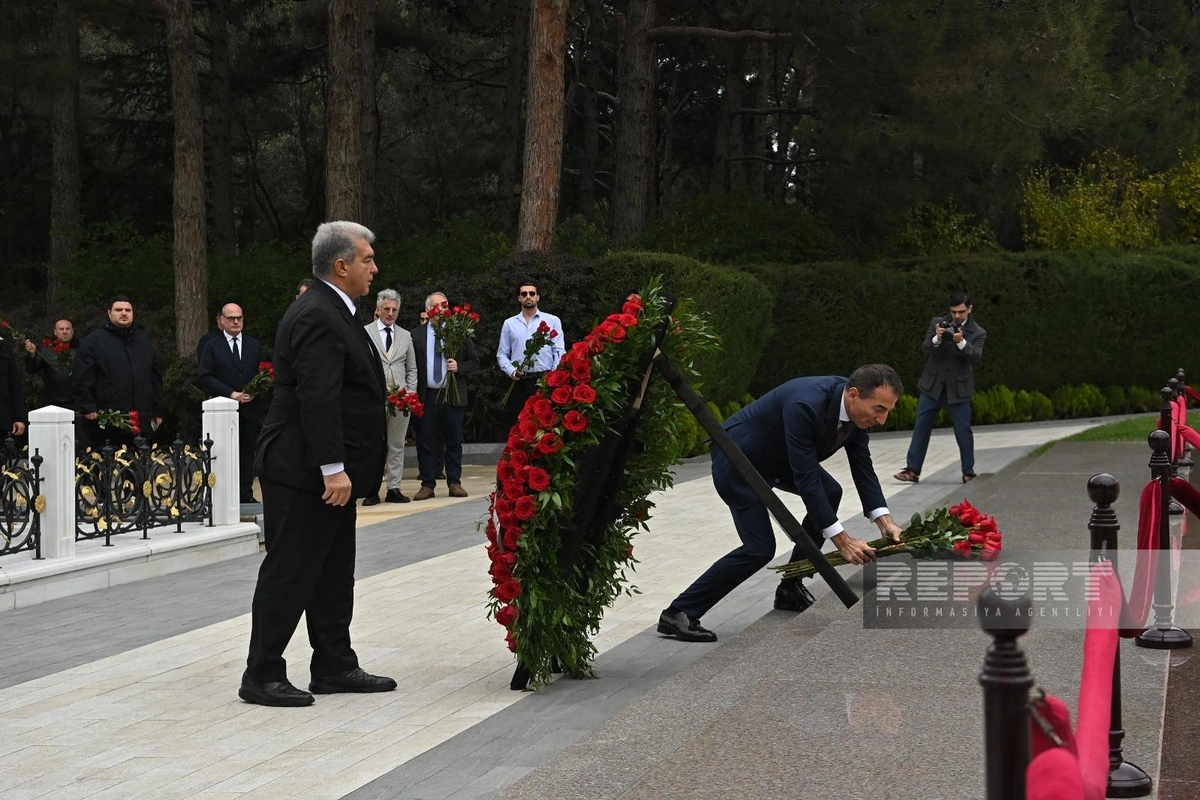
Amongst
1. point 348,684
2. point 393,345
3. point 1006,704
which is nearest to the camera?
point 1006,704

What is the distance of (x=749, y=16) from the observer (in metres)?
26.5

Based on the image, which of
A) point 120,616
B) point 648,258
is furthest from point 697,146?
point 120,616

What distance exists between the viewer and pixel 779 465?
7.21 meters

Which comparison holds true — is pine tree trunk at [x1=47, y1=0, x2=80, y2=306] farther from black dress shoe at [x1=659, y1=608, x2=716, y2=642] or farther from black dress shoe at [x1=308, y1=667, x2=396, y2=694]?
black dress shoe at [x1=308, y1=667, x2=396, y2=694]

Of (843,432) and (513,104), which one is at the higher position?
(513,104)

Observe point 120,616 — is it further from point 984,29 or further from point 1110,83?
point 1110,83

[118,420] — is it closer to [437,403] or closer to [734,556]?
[437,403]

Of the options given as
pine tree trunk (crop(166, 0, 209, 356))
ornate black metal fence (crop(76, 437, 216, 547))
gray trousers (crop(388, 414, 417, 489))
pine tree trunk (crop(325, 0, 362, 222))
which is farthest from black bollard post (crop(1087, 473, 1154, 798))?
pine tree trunk (crop(166, 0, 209, 356))

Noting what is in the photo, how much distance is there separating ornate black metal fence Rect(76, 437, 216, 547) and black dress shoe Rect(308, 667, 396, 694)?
3739mm

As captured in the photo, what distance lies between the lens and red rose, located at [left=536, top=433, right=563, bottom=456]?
20.1ft

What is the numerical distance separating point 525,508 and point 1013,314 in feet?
62.3

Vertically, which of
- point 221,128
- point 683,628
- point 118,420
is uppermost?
point 221,128

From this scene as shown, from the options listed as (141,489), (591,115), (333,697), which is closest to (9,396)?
(141,489)

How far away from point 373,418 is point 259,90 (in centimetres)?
3032
